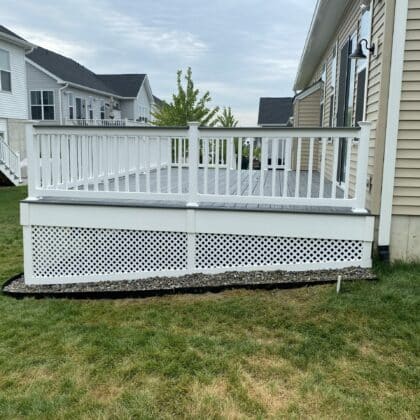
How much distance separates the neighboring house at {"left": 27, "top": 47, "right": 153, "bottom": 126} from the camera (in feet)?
76.0

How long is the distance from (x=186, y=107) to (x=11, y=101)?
7.00 meters

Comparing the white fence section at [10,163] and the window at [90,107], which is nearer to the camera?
the white fence section at [10,163]

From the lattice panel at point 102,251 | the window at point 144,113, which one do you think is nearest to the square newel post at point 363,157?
the lattice panel at point 102,251

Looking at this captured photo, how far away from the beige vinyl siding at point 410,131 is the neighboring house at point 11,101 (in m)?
13.6

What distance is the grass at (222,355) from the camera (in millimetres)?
2336

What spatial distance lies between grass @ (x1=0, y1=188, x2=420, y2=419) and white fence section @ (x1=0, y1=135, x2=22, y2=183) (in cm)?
1161

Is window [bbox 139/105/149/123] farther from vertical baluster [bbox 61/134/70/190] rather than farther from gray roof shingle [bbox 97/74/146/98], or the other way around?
vertical baluster [bbox 61/134/70/190]

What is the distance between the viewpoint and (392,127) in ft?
13.2

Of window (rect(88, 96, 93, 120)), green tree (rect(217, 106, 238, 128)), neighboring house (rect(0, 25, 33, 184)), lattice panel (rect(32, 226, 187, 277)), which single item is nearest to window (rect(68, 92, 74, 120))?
window (rect(88, 96, 93, 120))

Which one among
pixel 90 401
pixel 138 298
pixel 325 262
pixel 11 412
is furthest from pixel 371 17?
pixel 11 412

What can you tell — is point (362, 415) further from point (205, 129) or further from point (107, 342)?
point (205, 129)

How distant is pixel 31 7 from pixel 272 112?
16.2 metres

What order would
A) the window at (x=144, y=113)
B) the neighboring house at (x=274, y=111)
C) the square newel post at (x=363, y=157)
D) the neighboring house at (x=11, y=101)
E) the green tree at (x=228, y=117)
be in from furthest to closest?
the window at (x=144, y=113) → the neighboring house at (x=274, y=111) → the green tree at (x=228, y=117) → the neighboring house at (x=11, y=101) → the square newel post at (x=363, y=157)

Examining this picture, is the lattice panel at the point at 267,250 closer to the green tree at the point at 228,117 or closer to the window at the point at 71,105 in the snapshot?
the green tree at the point at 228,117
